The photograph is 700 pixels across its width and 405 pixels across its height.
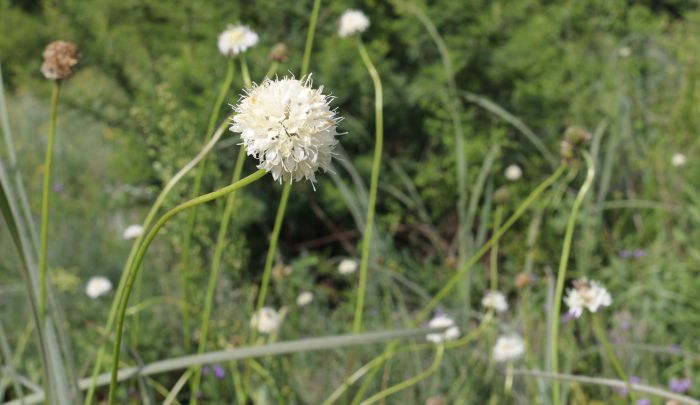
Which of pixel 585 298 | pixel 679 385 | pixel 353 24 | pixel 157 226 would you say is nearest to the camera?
pixel 157 226

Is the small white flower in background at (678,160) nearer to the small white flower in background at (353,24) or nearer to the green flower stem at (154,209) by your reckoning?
the small white flower in background at (353,24)

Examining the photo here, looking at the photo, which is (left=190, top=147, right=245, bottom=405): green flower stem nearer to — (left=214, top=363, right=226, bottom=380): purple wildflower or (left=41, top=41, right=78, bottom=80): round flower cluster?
(left=41, top=41, right=78, bottom=80): round flower cluster

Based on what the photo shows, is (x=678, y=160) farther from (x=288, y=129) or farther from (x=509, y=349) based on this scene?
(x=288, y=129)

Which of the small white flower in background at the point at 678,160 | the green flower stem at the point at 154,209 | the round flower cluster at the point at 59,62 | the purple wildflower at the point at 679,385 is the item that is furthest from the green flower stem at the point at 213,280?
Result: the small white flower in background at the point at 678,160

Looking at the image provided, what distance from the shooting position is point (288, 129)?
2.08 feet

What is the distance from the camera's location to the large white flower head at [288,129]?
0.63m

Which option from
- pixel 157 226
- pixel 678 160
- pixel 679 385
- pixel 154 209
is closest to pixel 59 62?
pixel 154 209

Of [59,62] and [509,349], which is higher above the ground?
[59,62]

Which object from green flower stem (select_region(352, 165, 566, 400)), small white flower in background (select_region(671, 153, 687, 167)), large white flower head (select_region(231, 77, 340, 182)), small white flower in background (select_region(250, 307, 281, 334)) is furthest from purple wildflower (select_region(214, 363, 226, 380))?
small white flower in background (select_region(671, 153, 687, 167))

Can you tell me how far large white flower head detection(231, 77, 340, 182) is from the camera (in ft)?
2.06

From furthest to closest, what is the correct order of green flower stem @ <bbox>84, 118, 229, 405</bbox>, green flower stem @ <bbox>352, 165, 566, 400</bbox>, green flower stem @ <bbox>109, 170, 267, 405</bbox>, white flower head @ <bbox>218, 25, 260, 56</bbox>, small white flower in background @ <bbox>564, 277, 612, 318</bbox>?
white flower head @ <bbox>218, 25, 260, 56</bbox> < green flower stem @ <bbox>352, 165, 566, 400</bbox> < small white flower in background @ <bbox>564, 277, 612, 318</bbox> < green flower stem @ <bbox>84, 118, 229, 405</bbox> < green flower stem @ <bbox>109, 170, 267, 405</bbox>

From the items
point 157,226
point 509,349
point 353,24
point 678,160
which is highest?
point 353,24

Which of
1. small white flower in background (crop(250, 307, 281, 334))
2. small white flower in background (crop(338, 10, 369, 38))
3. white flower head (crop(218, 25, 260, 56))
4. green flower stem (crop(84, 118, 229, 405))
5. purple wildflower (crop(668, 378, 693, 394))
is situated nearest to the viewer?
green flower stem (crop(84, 118, 229, 405))

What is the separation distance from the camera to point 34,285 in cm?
97
